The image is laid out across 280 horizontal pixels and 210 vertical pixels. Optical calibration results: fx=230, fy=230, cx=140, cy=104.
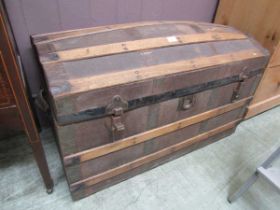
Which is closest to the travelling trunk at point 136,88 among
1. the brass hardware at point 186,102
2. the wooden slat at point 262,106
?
the brass hardware at point 186,102

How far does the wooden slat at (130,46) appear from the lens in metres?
0.86

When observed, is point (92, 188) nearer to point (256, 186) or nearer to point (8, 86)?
point (8, 86)

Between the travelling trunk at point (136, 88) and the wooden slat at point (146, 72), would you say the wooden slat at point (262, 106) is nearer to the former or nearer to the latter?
the travelling trunk at point (136, 88)

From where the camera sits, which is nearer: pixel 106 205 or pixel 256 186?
pixel 106 205

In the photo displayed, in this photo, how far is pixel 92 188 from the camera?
1128mm

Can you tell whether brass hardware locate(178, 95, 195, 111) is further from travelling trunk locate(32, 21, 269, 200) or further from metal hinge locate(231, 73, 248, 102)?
metal hinge locate(231, 73, 248, 102)

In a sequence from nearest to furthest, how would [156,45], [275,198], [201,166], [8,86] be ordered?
[8,86], [156,45], [275,198], [201,166]

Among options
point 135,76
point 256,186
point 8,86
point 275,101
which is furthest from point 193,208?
point 275,101

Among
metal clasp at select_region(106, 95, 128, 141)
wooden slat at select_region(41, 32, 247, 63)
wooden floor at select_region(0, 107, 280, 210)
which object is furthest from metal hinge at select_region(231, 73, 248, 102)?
metal clasp at select_region(106, 95, 128, 141)

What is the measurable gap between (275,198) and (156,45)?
1.03 metres

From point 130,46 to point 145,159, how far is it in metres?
0.58

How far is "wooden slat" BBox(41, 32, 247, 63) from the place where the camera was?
0.86 m

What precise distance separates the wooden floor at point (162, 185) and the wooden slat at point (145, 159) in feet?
0.35

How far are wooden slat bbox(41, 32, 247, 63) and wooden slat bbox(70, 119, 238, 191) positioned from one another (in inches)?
21.6
